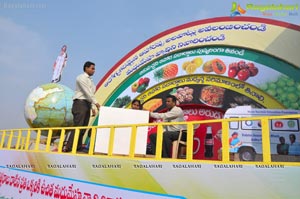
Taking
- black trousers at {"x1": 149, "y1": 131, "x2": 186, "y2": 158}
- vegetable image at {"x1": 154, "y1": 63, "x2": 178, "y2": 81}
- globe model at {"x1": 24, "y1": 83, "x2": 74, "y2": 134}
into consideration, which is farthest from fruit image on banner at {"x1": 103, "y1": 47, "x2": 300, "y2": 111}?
black trousers at {"x1": 149, "y1": 131, "x2": 186, "y2": 158}

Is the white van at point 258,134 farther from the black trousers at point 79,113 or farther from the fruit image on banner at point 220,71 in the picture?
the black trousers at point 79,113

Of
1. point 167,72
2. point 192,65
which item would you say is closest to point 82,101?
point 192,65

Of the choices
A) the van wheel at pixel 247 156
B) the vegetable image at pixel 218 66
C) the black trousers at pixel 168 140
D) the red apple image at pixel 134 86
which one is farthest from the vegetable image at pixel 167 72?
the van wheel at pixel 247 156

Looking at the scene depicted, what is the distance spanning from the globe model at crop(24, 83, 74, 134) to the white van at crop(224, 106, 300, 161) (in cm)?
1345

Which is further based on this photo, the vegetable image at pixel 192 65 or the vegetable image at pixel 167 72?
the vegetable image at pixel 167 72

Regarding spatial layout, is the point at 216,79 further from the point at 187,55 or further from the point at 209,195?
the point at 209,195

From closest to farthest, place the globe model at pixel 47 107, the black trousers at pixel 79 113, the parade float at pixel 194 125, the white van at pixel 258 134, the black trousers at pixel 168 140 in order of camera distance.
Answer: the parade float at pixel 194 125
the white van at pixel 258 134
the black trousers at pixel 168 140
the black trousers at pixel 79 113
the globe model at pixel 47 107

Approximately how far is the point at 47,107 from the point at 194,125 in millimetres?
16789

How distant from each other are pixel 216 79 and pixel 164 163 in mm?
8849

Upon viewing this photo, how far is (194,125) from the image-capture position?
3.41 metres

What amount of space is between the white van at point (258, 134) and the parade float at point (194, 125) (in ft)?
0.16

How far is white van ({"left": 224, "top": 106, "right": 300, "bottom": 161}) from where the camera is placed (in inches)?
133

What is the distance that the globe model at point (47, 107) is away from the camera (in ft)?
60.7

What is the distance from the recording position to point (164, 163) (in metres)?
3.38
